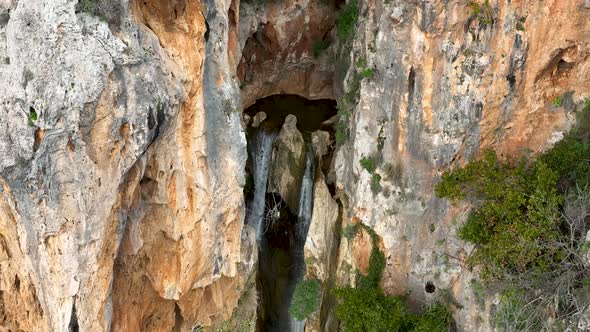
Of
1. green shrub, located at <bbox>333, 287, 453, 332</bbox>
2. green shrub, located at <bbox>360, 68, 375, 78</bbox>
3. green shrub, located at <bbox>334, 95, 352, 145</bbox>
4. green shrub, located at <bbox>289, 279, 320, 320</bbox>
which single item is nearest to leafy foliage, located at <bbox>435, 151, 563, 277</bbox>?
green shrub, located at <bbox>333, 287, 453, 332</bbox>

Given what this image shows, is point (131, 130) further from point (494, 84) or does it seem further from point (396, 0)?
point (494, 84)

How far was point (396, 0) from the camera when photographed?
11789 mm

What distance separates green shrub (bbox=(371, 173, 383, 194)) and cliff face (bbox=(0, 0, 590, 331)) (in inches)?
4.6

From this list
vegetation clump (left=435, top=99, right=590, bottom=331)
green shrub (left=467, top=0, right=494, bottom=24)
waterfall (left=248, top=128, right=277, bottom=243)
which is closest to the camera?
vegetation clump (left=435, top=99, right=590, bottom=331)

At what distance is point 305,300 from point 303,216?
8.73 feet

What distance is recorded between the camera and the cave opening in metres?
16.0

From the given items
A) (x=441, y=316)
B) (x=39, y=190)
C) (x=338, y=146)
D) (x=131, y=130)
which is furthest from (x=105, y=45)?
(x=441, y=316)

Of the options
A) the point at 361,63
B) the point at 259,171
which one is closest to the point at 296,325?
the point at 259,171

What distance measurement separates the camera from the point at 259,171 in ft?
53.6

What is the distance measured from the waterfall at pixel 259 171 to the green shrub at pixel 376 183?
13.9 feet

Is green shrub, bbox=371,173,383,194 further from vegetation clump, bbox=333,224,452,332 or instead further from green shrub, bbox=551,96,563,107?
green shrub, bbox=551,96,563,107

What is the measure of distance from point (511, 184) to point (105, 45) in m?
8.31

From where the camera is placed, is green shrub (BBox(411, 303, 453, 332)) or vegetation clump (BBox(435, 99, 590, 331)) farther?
green shrub (BBox(411, 303, 453, 332))

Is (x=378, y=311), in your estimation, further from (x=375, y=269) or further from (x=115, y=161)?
(x=115, y=161)
